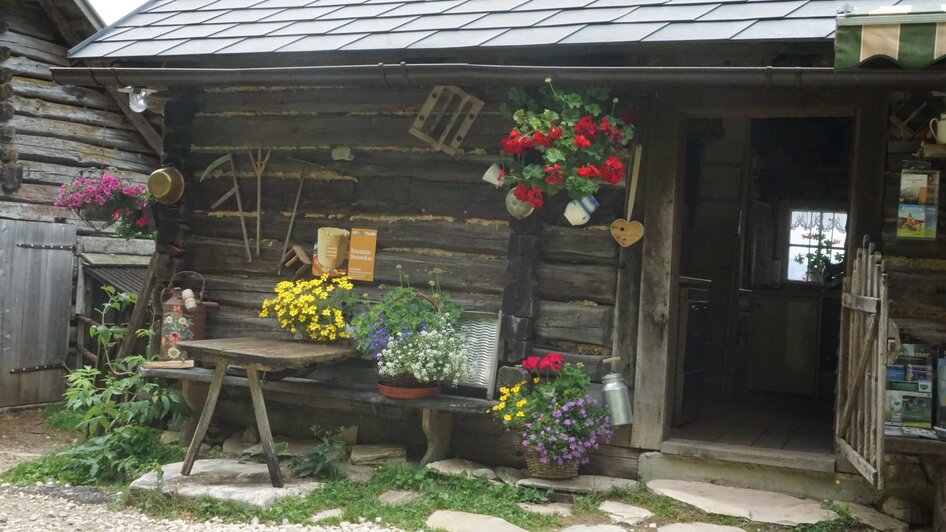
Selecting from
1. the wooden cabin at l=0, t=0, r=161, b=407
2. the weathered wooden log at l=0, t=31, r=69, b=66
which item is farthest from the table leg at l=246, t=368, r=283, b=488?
the weathered wooden log at l=0, t=31, r=69, b=66

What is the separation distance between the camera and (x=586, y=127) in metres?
5.45

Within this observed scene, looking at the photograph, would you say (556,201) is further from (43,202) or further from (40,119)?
(40,119)

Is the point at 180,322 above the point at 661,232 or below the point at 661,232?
below

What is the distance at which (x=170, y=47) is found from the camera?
22.5ft

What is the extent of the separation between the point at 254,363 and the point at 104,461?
1764 millimetres

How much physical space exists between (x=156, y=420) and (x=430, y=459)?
2667 millimetres

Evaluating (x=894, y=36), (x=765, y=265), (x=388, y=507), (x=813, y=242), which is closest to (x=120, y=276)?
(x=388, y=507)

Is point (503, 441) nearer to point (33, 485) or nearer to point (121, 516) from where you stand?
point (121, 516)

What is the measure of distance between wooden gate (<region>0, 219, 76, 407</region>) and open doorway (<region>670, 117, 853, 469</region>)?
6.54 m

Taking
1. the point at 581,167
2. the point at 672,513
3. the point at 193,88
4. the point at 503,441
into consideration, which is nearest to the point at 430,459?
the point at 503,441

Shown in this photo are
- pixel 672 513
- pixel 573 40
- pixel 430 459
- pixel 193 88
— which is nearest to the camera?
pixel 672 513

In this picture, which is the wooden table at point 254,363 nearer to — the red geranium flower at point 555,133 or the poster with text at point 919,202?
the red geranium flower at point 555,133

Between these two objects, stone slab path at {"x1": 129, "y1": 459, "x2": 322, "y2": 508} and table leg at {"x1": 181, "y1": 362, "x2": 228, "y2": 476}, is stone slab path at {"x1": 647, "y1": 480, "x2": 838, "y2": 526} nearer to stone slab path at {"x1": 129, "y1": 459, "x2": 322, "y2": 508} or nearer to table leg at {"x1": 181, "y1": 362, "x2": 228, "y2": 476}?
stone slab path at {"x1": 129, "y1": 459, "x2": 322, "y2": 508}

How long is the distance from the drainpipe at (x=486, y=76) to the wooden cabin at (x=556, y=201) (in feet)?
0.04
